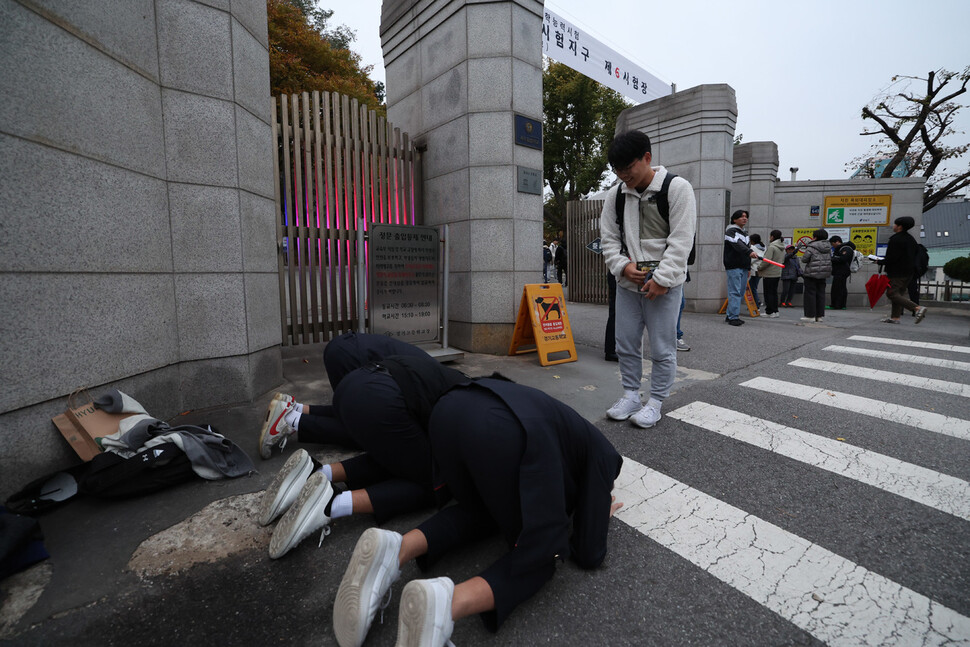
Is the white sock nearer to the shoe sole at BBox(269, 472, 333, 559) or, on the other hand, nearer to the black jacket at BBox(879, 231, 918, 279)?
the shoe sole at BBox(269, 472, 333, 559)

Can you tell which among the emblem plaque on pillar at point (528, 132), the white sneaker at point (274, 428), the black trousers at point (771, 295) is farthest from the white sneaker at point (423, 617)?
the black trousers at point (771, 295)

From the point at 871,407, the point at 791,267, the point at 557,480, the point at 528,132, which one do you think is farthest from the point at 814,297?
the point at 557,480

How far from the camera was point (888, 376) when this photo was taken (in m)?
4.88

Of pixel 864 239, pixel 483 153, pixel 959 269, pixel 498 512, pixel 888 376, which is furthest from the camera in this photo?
pixel 959 269

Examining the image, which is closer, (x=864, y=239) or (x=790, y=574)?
(x=790, y=574)

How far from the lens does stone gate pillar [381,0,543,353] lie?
5.77 meters

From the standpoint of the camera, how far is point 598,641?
160 cm

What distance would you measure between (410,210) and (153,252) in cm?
362

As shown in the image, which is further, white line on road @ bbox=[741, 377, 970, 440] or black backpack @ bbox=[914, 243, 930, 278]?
black backpack @ bbox=[914, 243, 930, 278]

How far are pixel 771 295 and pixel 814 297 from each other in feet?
4.43

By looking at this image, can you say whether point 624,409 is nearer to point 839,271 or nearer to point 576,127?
point 839,271

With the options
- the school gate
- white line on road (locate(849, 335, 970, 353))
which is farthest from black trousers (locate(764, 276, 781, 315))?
the school gate

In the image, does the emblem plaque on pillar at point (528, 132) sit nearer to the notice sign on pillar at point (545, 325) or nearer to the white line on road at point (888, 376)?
the notice sign on pillar at point (545, 325)

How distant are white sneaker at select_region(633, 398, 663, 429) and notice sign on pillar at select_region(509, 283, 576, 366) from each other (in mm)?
1915
